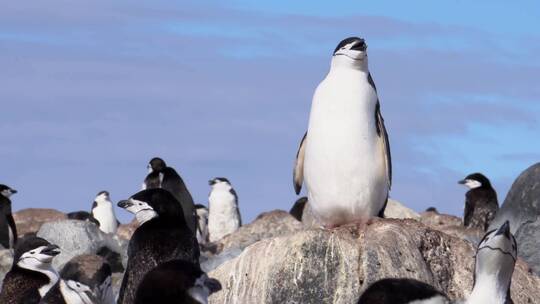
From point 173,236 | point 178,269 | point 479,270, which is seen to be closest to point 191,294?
point 178,269

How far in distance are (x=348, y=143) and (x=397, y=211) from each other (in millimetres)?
13286

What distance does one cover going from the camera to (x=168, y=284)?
6.22 metres

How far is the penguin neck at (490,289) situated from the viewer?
681 centimetres

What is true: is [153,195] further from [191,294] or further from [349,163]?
[191,294]


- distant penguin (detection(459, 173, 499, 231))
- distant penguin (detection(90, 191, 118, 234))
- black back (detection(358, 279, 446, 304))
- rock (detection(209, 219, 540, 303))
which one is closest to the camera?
black back (detection(358, 279, 446, 304))

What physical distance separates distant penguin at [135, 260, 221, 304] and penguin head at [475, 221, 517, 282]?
143 centimetres

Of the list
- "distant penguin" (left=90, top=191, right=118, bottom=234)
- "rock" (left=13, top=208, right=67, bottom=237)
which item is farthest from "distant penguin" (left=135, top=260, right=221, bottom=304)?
"rock" (left=13, top=208, right=67, bottom=237)

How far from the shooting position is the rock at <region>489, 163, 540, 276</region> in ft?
47.6

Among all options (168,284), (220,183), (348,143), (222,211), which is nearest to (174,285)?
(168,284)

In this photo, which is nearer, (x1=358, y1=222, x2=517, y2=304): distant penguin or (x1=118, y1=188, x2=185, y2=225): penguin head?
(x1=358, y1=222, x2=517, y2=304): distant penguin

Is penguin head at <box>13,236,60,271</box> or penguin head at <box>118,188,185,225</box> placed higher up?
penguin head at <box>118,188,185,225</box>

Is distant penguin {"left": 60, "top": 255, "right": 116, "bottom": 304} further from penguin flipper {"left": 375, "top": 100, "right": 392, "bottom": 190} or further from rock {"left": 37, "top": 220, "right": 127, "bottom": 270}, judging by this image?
rock {"left": 37, "top": 220, "right": 127, "bottom": 270}

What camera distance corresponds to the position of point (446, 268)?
11.1m

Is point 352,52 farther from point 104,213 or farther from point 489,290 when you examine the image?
point 104,213
